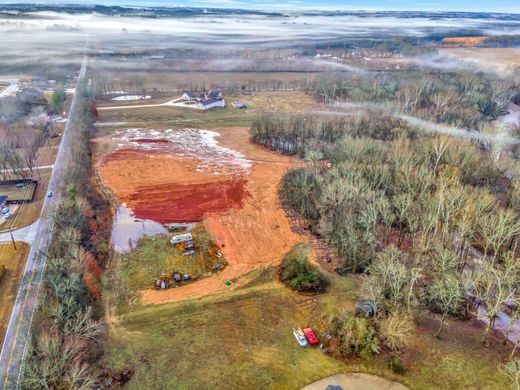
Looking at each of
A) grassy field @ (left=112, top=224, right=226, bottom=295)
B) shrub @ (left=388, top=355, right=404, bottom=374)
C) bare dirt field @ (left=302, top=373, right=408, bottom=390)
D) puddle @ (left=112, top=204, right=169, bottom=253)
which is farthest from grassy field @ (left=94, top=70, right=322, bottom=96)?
shrub @ (left=388, top=355, right=404, bottom=374)

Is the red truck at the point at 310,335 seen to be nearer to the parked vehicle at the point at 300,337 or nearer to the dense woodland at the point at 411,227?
the parked vehicle at the point at 300,337

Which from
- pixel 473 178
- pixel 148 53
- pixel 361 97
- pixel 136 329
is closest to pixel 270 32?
pixel 148 53

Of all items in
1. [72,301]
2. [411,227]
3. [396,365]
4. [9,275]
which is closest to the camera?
[396,365]

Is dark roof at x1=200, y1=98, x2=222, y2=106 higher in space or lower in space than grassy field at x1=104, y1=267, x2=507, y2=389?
higher

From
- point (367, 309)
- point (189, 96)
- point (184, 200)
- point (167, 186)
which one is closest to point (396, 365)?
point (367, 309)

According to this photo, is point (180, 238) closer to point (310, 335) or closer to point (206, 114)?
point (310, 335)

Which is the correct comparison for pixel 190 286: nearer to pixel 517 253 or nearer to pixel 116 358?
pixel 116 358

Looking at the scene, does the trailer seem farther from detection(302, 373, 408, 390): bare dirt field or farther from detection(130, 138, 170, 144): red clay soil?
detection(130, 138, 170, 144): red clay soil
